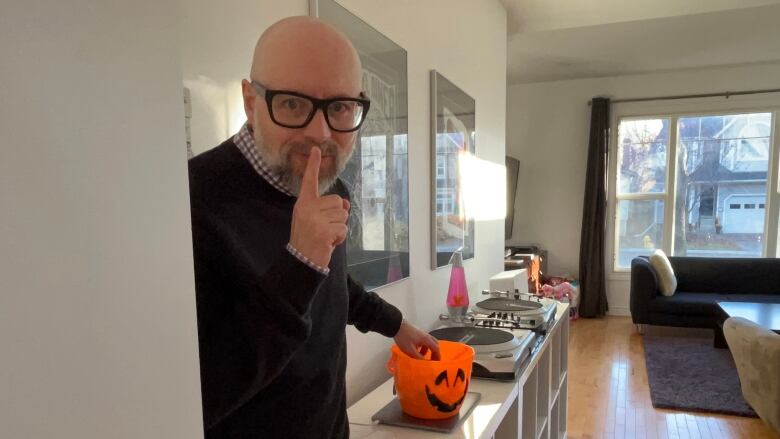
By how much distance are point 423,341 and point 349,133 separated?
641mm

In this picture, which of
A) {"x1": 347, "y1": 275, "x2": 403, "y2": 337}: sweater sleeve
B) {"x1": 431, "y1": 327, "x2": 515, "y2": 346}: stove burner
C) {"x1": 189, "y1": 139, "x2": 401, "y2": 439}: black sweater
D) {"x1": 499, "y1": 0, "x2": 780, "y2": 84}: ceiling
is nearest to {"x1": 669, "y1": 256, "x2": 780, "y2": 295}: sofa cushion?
{"x1": 499, "y1": 0, "x2": 780, "y2": 84}: ceiling

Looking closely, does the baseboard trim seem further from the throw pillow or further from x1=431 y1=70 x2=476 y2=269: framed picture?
x1=431 y1=70 x2=476 y2=269: framed picture

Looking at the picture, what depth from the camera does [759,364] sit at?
2.52m

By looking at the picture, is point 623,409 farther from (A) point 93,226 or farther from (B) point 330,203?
(A) point 93,226

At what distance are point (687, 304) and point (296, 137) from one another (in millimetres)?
4713

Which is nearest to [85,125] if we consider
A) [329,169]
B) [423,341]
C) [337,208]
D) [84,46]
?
[84,46]

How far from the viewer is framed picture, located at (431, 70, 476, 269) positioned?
77.1 inches

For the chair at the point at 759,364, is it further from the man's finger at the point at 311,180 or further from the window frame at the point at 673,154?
the window frame at the point at 673,154

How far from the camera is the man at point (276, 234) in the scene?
627 millimetres

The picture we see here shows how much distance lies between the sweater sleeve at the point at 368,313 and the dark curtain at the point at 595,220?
4.77m

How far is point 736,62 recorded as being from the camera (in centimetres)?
489

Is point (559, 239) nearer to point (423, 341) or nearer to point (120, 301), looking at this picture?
point (423, 341)

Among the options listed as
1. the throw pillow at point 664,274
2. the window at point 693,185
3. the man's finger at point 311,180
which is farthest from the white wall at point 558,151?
the man's finger at point 311,180

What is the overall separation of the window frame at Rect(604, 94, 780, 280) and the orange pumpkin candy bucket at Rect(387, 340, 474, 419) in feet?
16.0
